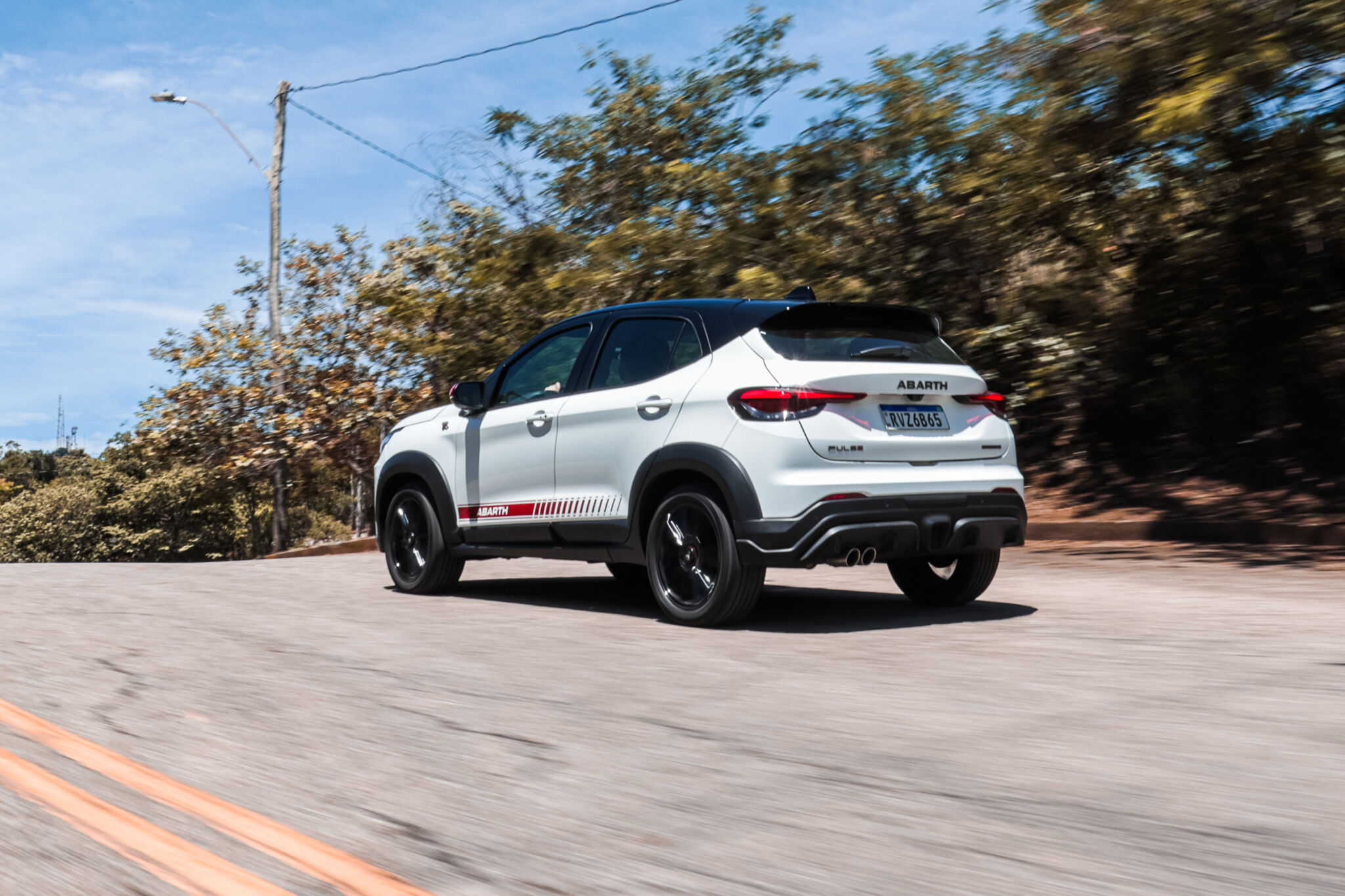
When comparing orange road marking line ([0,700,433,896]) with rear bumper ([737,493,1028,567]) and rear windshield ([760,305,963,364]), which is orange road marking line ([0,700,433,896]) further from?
rear windshield ([760,305,963,364])

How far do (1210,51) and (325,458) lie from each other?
2589 centimetres

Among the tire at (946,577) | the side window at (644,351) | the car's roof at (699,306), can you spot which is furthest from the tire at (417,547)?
the tire at (946,577)

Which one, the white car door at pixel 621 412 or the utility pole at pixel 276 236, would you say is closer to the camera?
the white car door at pixel 621 412

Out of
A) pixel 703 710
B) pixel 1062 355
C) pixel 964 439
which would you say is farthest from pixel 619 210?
pixel 703 710

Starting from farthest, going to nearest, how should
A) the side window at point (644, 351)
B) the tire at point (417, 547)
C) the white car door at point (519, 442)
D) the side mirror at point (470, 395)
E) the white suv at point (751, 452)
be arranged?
the tire at point (417, 547)
the side mirror at point (470, 395)
the white car door at point (519, 442)
the side window at point (644, 351)
the white suv at point (751, 452)

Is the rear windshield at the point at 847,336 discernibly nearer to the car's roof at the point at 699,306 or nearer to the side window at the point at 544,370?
the car's roof at the point at 699,306

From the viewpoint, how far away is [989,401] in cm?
691

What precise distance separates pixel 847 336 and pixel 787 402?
2.10 feet

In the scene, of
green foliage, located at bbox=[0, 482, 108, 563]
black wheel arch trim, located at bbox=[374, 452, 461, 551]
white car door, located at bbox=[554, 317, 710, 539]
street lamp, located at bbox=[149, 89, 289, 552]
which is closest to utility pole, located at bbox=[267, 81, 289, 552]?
street lamp, located at bbox=[149, 89, 289, 552]

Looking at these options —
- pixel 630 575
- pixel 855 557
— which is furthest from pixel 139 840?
pixel 630 575

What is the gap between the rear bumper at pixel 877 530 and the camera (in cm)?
606

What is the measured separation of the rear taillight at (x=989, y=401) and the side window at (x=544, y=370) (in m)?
2.31

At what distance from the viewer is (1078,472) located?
44.6 ft

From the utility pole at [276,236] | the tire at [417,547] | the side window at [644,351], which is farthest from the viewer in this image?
the utility pole at [276,236]
